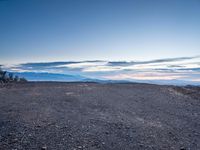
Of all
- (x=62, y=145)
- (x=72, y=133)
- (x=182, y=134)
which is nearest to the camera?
(x=62, y=145)

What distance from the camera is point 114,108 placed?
1391 cm

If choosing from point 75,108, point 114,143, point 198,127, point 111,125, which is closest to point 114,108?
point 75,108

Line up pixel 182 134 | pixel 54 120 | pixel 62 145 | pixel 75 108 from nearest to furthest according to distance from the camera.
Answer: pixel 62 145 → pixel 182 134 → pixel 54 120 → pixel 75 108

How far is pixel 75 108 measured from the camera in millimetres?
13461

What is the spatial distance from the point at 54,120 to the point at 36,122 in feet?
2.53

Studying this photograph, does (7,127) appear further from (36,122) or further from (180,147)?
(180,147)

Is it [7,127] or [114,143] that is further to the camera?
[7,127]

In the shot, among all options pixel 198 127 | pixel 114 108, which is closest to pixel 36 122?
pixel 114 108

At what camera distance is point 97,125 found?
10172 millimetres

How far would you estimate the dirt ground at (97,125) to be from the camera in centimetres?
806

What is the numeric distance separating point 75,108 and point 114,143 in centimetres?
559

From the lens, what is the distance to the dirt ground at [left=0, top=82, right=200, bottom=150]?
806 cm

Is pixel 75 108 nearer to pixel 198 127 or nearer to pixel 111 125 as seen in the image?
pixel 111 125

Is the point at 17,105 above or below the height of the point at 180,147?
above
